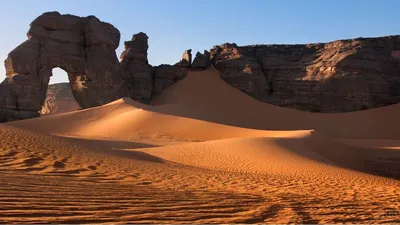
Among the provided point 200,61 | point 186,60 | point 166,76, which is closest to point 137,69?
point 166,76

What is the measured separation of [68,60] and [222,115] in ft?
47.1

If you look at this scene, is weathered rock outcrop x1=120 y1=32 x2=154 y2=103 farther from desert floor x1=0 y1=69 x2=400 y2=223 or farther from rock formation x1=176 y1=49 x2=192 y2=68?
desert floor x1=0 y1=69 x2=400 y2=223

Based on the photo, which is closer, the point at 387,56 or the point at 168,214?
the point at 168,214

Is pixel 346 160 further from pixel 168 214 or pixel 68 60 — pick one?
pixel 68 60

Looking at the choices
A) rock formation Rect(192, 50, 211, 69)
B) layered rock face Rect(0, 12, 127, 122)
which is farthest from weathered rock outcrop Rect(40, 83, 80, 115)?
rock formation Rect(192, 50, 211, 69)

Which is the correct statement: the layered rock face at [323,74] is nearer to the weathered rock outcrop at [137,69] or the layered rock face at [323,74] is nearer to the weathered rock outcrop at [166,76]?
the weathered rock outcrop at [166,76]

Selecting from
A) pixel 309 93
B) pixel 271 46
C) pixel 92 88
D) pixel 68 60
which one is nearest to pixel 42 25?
pixel 68 60

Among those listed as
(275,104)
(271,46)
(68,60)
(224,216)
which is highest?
(271,46)

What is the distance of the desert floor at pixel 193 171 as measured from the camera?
424cm

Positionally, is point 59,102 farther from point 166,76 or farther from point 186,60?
point 186,60

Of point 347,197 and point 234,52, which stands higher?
point 234,52

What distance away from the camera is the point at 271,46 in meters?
35.8

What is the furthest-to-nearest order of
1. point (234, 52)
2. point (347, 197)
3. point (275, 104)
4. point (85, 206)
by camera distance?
1. point (234, 52)
2. point (275, 104)
3. point (347, 197)
4. point (85, 206)

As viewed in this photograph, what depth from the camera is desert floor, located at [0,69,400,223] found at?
4238 millimetres
